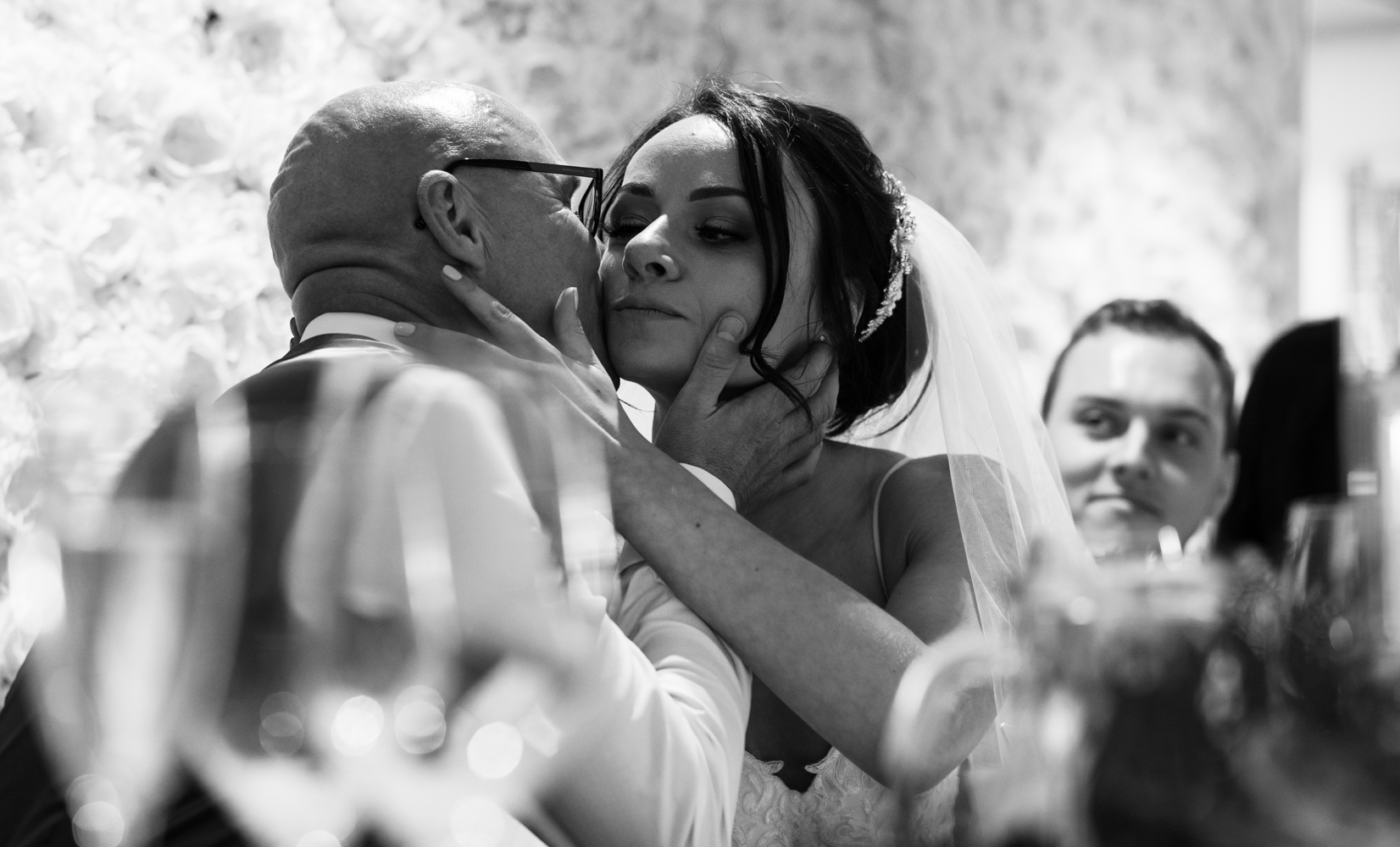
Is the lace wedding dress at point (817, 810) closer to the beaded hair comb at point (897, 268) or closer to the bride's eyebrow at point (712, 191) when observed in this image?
the beaded hair comb at point (897, 268)

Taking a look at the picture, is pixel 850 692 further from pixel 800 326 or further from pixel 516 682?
pixel 516 682

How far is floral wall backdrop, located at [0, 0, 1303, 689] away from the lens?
82.7 inches

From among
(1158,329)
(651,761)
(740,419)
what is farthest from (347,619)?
(1158,329)

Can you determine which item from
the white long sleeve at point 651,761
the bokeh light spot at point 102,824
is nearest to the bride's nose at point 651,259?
the white long sleeve at point 651,761

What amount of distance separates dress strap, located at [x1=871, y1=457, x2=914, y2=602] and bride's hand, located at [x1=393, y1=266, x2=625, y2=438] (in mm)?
551

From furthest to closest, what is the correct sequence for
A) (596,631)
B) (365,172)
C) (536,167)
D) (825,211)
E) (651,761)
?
1. (825,211)
2. (536,167)
3. (365,172)
4. (651,761)
5. (596,631)

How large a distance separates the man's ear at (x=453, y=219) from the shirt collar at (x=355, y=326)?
0.50 feet

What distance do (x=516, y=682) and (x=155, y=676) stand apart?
0.24 metres

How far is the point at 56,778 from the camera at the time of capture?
1.23 meters

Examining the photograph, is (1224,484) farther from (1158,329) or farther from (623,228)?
(623,228)

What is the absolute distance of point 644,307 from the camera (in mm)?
2025

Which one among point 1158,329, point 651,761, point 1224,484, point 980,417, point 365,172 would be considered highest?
point 365,172

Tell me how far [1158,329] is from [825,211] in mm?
1320

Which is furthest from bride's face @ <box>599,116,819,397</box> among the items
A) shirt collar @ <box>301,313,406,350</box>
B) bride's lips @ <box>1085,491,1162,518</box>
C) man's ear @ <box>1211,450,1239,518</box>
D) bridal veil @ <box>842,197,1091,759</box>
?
man's ear @ <box>1211,450,1239,518</box>
